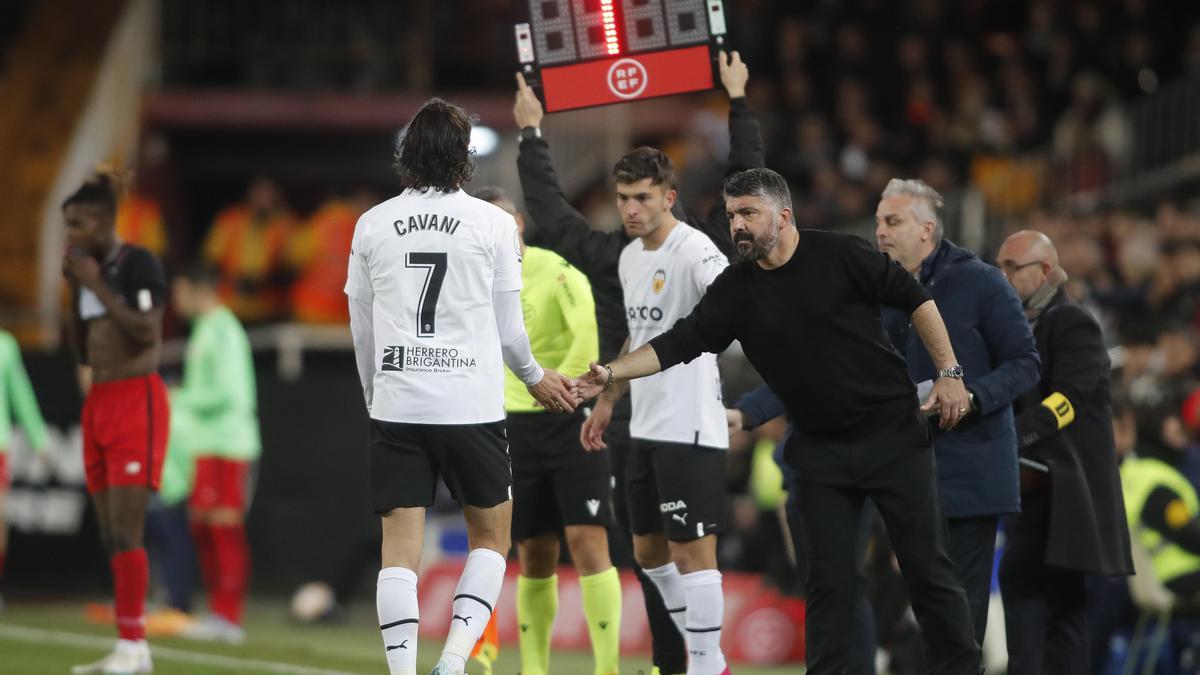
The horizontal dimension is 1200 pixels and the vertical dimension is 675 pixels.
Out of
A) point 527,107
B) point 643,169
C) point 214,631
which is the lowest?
point 214,631

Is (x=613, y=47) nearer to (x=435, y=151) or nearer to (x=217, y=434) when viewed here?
(x=435, y=151)

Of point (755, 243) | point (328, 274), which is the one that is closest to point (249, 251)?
point (328, 274)

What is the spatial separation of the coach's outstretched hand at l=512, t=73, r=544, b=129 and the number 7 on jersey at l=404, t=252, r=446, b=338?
1888 millimetres

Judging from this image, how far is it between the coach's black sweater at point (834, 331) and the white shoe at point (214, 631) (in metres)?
6.83

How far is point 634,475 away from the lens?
27.5 ft

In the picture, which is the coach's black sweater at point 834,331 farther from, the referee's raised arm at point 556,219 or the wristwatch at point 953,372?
the referee's raised arm at point 556,219

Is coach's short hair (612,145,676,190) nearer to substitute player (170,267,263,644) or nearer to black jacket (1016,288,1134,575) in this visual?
black jacket (1016,288,1134,575)

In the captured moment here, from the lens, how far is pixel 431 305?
6.87m

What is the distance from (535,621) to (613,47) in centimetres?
290

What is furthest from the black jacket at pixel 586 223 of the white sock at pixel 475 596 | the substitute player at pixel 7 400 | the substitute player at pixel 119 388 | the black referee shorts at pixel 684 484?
the substitute player at pixel 7 400

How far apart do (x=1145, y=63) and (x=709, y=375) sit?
12.2 metres

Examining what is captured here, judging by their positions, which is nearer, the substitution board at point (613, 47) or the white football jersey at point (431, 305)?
the white football jersey at point (431, 305)

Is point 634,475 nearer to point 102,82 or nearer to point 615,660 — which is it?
point 615,660

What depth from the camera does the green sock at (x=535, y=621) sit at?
8.73m
